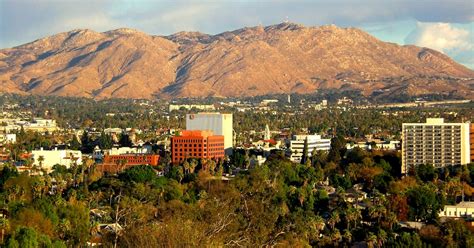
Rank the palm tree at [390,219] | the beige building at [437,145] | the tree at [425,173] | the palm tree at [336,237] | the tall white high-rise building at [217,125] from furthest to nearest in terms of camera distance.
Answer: the tall white high-rise building at [217,125], the beige building at [437,145], the tree at [425,173], the palm tree at [390,219], the palm tree at [336,237]

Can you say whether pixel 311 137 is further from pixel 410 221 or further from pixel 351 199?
pixel 410 221

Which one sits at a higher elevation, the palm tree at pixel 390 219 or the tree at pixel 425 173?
the tree at pixel 425 173

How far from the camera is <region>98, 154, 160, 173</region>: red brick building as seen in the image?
114438 mm

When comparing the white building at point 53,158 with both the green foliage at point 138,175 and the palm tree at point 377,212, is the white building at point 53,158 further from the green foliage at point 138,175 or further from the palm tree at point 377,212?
the palm tree at point 377,212

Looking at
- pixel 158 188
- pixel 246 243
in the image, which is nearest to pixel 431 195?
pixel 158 188

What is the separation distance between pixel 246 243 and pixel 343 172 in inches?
2654

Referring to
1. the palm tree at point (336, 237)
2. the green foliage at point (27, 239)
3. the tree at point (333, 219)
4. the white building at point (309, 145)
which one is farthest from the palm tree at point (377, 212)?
the white building at point (309, 145)

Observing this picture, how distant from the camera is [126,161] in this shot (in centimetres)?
11931

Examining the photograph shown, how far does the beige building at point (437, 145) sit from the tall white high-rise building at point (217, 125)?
27276 millimetres

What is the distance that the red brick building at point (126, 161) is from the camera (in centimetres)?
11444

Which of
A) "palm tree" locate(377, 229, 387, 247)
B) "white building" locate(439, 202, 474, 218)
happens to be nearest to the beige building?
"white building" locate(439, 202, 474, 218)

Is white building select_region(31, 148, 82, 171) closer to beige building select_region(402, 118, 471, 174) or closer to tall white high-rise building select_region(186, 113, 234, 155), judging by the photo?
tall white high-rise building select_region(186, 113, 234, 155)

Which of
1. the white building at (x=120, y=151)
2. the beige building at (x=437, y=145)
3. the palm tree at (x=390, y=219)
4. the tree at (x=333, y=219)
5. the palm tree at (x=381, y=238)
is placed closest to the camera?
the palm tree at (x=381, y=238)

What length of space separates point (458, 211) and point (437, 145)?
3462cm
